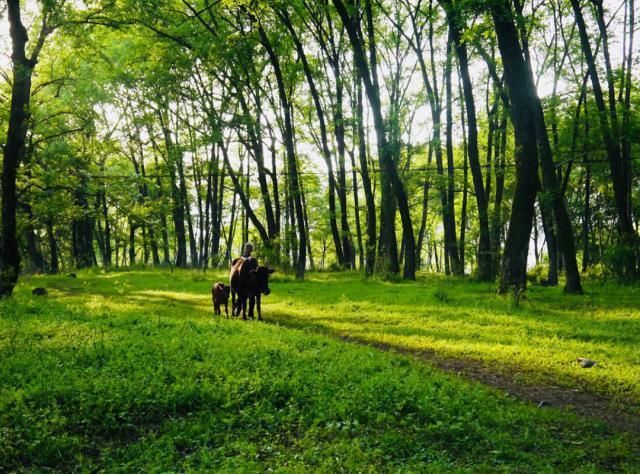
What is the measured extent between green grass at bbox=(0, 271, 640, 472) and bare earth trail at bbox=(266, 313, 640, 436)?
1.05 ft

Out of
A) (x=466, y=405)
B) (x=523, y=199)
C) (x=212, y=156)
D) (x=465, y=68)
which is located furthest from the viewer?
(x=212, y=156)

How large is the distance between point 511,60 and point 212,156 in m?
30.7

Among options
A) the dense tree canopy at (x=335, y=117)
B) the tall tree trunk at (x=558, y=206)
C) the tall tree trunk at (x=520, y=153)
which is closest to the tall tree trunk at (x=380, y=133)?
the dense tree canopy at (x=335, y=117)

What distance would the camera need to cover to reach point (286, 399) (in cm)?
695

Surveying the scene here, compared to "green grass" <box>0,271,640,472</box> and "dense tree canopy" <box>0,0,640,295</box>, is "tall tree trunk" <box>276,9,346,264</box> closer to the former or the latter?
"dense tree canopy" <box>0,0,640,295</box>

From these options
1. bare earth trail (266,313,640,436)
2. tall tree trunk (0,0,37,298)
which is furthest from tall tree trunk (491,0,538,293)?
tall tree trunk (0,0,37,298)

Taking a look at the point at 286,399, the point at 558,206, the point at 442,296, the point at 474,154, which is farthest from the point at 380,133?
the point at 286,399

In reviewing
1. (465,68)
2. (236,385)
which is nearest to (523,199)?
(465,68)

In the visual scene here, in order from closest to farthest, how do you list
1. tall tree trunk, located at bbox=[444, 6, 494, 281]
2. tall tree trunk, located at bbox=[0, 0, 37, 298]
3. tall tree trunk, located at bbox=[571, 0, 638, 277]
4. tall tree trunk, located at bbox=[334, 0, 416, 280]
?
tall tree trunk, located at bbox=[0, 0, 37, 298] → tall tree trunk, located at bbox=[571, 0, 638, 277] → tall tree trunk, located at bbox=[444, 6, 494, 281] → tall tree trunk, located at bbox=[334, 0, 416, 280]

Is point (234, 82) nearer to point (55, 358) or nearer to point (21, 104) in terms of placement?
point (21, 104)

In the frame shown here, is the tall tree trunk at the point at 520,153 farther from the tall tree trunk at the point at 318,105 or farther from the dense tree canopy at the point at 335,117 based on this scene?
the tall tree trunk at the point at 318,105

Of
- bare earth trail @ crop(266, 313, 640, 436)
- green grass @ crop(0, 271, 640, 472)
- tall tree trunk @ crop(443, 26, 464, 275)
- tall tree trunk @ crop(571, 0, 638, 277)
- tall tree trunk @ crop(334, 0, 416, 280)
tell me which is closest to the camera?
green grass @ crop(0, 271, 640, 472)

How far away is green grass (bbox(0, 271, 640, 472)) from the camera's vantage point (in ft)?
17.5

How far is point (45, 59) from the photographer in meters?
31.0
